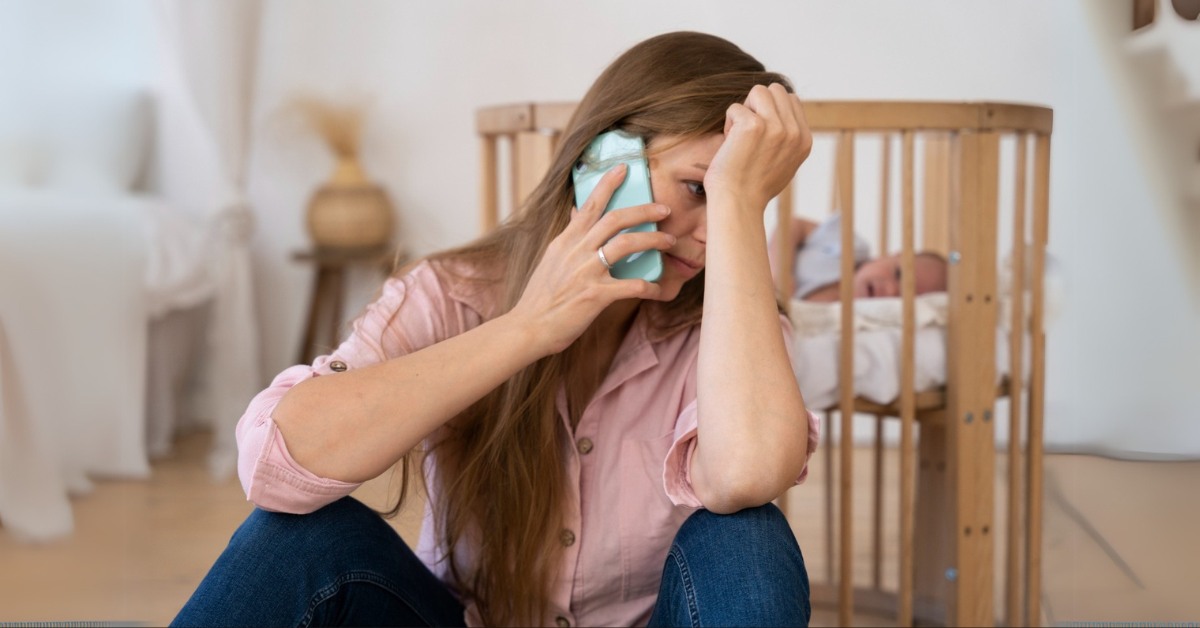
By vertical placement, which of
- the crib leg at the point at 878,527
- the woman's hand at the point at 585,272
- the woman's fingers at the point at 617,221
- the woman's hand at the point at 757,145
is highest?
the woman's hand at the point at 757,145

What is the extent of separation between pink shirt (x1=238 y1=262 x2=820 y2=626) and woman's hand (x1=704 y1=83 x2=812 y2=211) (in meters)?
0.19

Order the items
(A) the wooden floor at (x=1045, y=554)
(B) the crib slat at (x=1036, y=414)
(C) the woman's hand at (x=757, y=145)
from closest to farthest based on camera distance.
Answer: (C) the woman's hand at (x=757, y=145) → (A) the wooden floor at (x=1045, y=554) → (B) the crib slat at (x=1036, y=414)

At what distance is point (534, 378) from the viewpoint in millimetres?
1133

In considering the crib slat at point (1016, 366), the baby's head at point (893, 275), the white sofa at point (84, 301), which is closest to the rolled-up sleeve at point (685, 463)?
the crib slat at point (1016, 366)

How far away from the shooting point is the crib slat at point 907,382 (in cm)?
148

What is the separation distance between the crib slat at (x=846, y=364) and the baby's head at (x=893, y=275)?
13.6 inches

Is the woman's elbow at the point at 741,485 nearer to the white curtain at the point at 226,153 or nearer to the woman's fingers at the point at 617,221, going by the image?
the woman's fingers at the point at 617,221

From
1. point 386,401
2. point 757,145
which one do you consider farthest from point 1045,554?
point 386,401

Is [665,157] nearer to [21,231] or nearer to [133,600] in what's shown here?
[21,231]

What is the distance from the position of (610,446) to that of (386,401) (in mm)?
287

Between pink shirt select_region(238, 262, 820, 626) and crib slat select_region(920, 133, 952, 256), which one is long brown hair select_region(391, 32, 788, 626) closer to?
pink shirt select_region(238, 262, 820, 626)

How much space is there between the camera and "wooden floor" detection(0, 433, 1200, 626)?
1.45 metres

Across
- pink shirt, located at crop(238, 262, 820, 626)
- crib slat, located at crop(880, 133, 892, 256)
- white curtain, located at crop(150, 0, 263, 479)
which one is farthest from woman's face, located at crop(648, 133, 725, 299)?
white curtain, located at crop(150, 0, 263, 479)

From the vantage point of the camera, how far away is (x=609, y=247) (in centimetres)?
100
